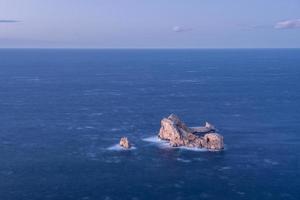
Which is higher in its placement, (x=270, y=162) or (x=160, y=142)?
(x=160, y=142)

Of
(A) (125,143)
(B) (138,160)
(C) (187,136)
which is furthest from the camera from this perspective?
(C) (187,136)

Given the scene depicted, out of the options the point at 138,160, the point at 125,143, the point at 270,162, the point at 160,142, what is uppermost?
the point at 125,143

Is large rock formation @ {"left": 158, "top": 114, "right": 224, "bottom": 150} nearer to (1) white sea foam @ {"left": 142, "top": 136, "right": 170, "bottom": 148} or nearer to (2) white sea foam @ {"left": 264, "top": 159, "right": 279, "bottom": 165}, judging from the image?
(1) white sea foam @ {"left": 142, "top": 136, "right": 170, "bottom": 148}

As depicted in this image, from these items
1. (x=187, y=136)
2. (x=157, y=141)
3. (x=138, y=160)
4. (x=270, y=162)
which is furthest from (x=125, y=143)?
Answer: (x=270, y=162)

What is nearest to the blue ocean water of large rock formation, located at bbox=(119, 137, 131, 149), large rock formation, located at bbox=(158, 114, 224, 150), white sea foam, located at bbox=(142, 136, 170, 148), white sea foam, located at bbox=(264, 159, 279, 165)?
white sea foam, located at bbox=(264, 159, 279, 165)

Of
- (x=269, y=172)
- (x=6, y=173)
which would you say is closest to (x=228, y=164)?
(x=269, y=172)

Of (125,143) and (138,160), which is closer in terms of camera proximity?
(138,160)

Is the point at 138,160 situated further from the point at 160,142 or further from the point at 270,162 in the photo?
A: the point at 270,162

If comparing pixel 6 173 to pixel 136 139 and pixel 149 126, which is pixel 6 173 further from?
pixel 149 126

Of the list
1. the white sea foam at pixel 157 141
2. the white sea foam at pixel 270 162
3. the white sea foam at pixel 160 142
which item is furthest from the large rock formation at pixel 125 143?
the white sea foam at pixel 270 162
